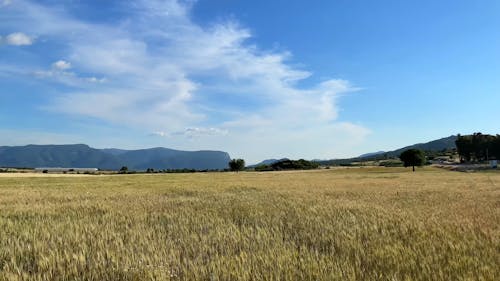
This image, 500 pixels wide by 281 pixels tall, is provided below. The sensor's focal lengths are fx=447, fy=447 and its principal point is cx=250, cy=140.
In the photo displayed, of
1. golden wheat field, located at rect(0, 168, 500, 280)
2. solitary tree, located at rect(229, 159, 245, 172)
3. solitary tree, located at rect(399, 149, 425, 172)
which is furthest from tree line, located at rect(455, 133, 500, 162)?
golden wheat field, located at rect(0, 168, 500, 280)

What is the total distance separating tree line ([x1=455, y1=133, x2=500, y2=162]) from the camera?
145625mm

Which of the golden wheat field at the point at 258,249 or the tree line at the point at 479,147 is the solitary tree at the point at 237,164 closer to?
the tree line at the point at 479,147

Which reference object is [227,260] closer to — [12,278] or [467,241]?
[12,278]

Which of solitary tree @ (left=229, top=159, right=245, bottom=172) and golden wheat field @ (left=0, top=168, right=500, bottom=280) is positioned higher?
solitary tree @ (left=229, top=159, right=245, bottom=172)

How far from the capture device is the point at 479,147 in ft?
496

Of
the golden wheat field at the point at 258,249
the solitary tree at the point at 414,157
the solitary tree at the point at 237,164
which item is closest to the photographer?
the golden wheat field at the point at 258,249

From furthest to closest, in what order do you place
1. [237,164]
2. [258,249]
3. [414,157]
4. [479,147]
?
1. [479,147]
2. [237,164]
3. [414,157]
4. [258,249]

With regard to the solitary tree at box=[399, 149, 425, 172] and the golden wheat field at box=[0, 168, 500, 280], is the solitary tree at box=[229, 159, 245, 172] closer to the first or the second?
the solitary tree at box=[399, 149, 425, 172]

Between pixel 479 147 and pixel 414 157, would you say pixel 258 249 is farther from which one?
pixel 479 147

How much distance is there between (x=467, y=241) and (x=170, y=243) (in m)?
5.41

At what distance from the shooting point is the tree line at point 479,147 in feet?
478

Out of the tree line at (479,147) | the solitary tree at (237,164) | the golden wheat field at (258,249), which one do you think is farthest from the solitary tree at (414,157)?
the golden wheat field at (258,249)

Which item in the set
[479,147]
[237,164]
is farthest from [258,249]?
[479,147]

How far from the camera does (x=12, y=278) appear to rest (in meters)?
5.65
